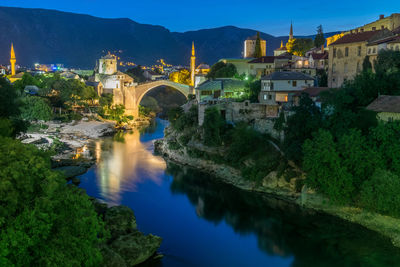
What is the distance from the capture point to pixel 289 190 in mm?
18328

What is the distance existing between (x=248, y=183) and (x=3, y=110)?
12163 mm

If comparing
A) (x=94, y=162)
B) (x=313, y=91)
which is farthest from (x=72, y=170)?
(x=313, y=91)

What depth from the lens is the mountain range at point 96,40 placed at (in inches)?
4513

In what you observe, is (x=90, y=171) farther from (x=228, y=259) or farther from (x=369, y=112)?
(x=369, y=112)

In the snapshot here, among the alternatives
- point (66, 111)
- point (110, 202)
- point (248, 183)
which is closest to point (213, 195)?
point (248, 183)

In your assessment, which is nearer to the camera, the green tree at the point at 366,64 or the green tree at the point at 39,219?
the green tree at the point at 39,219

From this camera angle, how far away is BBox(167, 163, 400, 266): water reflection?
12961 millimetres

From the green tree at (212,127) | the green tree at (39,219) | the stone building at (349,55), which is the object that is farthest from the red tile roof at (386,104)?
the green tree at (39,219)

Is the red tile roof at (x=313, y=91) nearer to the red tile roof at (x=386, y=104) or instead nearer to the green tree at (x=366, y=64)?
the green tree at (x=366, y=64)

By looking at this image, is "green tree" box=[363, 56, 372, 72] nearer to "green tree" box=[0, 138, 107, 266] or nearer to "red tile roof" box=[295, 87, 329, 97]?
"red tile roof" box=[295, 87, 329, 97]

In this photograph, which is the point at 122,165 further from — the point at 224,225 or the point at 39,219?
the point at 39,219

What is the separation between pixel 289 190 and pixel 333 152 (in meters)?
3.67

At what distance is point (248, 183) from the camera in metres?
20.0

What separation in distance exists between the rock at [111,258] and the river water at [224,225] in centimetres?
167
